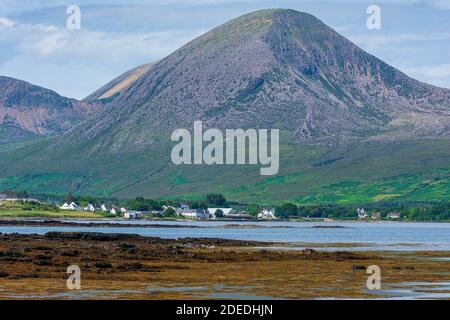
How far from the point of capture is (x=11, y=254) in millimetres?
86375

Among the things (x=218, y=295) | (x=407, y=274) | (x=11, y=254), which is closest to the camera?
(x=218, y=295)
